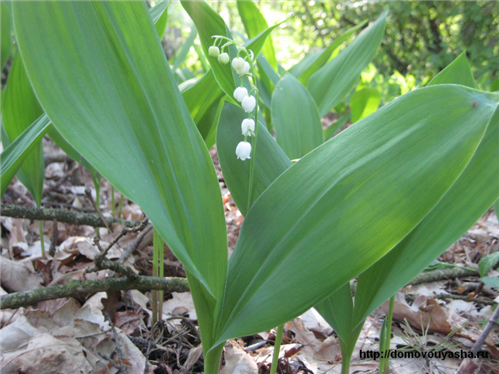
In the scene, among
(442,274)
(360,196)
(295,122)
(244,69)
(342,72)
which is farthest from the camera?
(342,72)

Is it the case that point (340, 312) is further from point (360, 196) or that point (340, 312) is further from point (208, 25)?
point (208, 25)

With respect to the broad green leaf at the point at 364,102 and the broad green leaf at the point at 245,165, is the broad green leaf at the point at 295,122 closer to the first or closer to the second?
the broad green leaf at the point at 245,165

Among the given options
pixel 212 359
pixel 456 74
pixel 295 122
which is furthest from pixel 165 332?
pixel 456 74

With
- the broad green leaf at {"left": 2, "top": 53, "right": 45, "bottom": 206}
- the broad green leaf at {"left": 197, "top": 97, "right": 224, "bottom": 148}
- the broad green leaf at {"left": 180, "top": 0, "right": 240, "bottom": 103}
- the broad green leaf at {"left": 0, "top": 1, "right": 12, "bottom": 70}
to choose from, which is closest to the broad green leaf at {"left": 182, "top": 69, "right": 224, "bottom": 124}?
the broad green leaf at {"left": 197, "top": 97, "right": 224, "bottom": 148}

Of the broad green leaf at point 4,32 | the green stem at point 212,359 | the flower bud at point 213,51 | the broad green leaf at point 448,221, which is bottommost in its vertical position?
Answer: the green stem at point 212,359

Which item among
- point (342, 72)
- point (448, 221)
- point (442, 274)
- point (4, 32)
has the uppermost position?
point (4, 32)

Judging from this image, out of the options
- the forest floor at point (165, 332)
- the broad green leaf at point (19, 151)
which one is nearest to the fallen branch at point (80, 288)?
the forest floor at point (165, 332)
